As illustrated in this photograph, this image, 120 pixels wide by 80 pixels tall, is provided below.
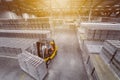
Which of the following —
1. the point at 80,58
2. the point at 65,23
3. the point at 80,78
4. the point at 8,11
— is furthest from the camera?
the point at 65,23

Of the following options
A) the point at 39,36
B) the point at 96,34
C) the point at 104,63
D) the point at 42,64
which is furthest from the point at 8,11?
the point at 104,63

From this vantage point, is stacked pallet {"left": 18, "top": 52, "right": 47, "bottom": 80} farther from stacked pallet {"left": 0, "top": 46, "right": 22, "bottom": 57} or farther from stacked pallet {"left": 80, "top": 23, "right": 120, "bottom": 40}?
stacked pallet {"left": 80, "top": 23, "right": 120, "bottom": 40}

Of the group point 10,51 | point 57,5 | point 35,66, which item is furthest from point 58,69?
point 57,5

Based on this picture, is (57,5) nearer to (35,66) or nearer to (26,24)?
(26,24)

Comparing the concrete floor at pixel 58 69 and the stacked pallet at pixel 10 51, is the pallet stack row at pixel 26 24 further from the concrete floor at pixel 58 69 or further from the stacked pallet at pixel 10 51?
the concrete floor at pixel 58 69

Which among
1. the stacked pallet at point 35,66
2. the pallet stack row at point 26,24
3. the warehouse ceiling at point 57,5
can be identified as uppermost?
the warehouse ceiling at point 57,5

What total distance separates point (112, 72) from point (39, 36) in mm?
8058

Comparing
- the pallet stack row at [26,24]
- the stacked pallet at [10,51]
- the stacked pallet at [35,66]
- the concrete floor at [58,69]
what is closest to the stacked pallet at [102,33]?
the concrete floor at [58,69]

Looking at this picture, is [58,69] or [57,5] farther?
[57,5]

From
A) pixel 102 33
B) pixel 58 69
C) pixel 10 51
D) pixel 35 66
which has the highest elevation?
pixel 102 33

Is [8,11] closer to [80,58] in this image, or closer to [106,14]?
[80,58]

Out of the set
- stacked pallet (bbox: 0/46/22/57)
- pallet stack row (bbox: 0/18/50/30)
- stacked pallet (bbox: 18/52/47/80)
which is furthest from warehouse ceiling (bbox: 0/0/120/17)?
stacked pallet (bbox: 18/52/47/80)

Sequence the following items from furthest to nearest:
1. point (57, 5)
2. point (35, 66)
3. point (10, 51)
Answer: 1. point (57, 5)
2. point (10, 51)
3. point (35, 66)

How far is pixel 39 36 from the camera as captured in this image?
979 cm
